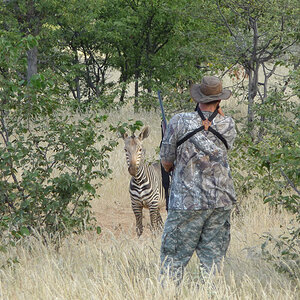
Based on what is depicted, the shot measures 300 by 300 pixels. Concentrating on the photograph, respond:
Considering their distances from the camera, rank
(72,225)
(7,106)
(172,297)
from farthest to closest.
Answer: (72,225) → (7,106) → (172,297)

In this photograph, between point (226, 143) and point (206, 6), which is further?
point (206, 6)

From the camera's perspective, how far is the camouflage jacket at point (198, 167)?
17.1 feet

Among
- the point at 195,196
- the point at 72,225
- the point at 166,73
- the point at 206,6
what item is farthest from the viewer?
the point at 166,73

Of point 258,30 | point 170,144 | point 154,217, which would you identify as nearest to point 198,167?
point 170,144

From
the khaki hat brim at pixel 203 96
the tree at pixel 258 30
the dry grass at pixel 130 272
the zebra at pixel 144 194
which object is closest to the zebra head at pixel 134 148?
the zebra at pixel 144 194

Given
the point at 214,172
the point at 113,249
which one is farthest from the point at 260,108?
the point at 214,172

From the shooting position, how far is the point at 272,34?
1327cm

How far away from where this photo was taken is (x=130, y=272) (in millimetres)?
5863

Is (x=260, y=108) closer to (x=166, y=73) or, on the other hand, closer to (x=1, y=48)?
(x=1, y=48)

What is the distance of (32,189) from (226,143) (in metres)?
3.54

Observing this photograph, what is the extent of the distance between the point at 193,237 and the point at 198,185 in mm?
518

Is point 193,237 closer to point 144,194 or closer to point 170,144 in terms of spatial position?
point 170,144

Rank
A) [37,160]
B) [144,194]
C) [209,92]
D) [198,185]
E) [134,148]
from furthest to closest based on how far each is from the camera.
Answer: [144,194] < [134,148] < [37,160] < [209,92] < [198,185]

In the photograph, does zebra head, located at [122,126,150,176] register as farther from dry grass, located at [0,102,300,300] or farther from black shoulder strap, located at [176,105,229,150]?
black shoulder strap, located at [176,105,229,150]
